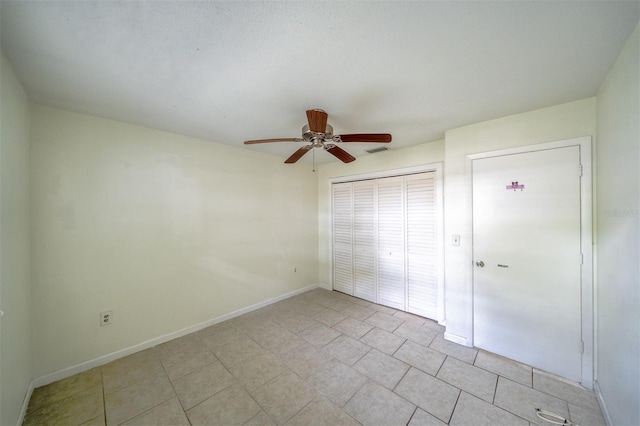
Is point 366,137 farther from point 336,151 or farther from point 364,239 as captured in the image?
point 364,239

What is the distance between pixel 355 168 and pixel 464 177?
1.72m

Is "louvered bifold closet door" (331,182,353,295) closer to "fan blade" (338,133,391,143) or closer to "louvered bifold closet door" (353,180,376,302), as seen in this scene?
"louvered bifold closet door" (353,180,376,302)

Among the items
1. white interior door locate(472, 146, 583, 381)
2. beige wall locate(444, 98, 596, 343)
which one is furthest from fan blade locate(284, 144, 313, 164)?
white interior door locate(472, 146, 583, 381)

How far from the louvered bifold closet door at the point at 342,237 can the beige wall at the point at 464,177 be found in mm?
1670

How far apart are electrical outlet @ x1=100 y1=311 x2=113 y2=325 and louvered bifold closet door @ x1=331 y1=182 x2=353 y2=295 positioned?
3.08 m

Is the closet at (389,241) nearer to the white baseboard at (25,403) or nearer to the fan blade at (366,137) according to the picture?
the fan blade at (366,137)

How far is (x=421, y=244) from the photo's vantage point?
10.2 ft

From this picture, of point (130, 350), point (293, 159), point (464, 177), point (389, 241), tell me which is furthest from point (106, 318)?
point (464, 177)

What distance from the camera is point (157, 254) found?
2521 millimetres

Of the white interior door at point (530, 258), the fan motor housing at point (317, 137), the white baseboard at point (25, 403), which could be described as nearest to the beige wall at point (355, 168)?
the white interior door at point (530, 258)

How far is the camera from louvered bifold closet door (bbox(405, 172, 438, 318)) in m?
3.00

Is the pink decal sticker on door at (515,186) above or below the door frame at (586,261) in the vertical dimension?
above

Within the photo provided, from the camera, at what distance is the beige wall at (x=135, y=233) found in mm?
1955

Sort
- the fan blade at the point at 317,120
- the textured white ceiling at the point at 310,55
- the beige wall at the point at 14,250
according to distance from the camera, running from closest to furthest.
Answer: the textured white ceiling at the point at 310,55, the beige wall at the point at 14,250, the fan blade at the point at 317,120
